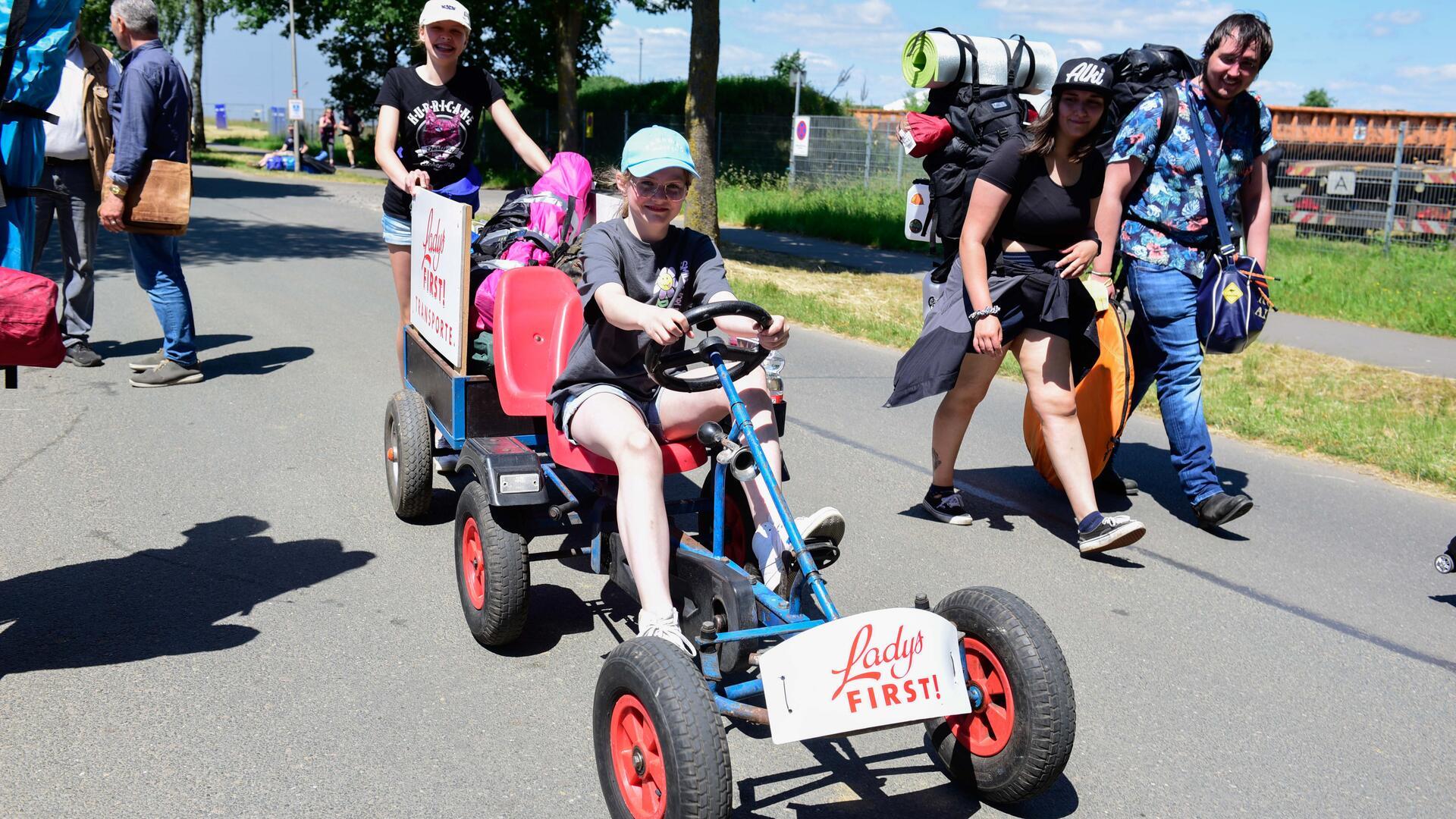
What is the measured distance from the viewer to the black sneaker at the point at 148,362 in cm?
727

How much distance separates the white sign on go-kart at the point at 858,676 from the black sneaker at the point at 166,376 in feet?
18.9

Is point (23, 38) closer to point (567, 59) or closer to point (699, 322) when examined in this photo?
point (699, 322)

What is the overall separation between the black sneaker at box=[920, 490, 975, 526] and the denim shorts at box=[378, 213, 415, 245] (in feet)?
9.30

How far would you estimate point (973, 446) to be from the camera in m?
6.71

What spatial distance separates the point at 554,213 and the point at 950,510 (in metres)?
2.25

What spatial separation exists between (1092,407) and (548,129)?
1163 inches

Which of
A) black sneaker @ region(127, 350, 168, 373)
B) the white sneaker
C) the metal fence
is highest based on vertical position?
the metal fence

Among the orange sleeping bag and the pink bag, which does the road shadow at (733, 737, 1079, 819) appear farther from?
the pink bag

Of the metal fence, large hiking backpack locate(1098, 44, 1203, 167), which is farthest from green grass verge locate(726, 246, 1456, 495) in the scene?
the metal fence

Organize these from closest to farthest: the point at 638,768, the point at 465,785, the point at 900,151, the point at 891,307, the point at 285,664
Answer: the point at 638,768 < the point at 465,785 < the point at 285,664 < the point at 891,307 < the point at 900,151

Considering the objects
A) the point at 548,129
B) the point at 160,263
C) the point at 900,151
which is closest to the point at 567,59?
the point at 548,129

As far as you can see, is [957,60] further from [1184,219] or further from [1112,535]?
[1112,535]

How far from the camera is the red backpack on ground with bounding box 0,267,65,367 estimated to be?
3.18m

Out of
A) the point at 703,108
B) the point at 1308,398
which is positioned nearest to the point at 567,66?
the point at 703,108
